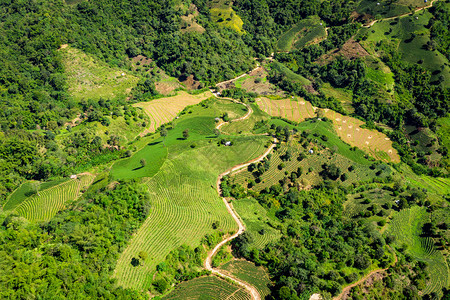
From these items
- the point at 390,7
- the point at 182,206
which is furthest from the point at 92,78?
the point at 390,7

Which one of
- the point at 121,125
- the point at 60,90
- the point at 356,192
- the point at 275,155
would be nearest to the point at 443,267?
the point at 356,192

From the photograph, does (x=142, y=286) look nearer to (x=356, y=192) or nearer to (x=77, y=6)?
(x=356, y=192)

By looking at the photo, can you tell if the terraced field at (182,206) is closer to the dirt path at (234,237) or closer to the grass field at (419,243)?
the dirt path at (234,237)

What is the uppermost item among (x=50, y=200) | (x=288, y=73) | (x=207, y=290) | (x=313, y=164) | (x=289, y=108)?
(x=288, y=73)

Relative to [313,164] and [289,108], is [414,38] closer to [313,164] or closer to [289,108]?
[289,108]

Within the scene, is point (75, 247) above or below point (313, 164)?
above

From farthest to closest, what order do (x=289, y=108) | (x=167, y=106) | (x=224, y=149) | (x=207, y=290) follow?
(x=289, y=108)
(x=167, y=106)
(x=224, y=149)
(x=207, y=290)

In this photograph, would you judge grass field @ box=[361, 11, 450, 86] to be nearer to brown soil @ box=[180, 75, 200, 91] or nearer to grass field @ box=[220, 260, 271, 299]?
brown soil @ box=[180, 75, 200, 91]
